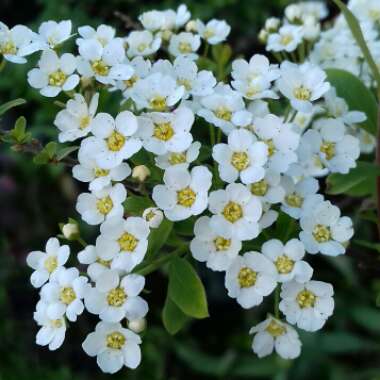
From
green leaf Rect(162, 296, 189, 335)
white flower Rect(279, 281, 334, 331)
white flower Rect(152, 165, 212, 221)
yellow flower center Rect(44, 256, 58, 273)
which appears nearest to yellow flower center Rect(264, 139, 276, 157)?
white flower Rect(152, 165, 212, 221)

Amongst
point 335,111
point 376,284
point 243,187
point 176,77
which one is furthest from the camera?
point 376,284

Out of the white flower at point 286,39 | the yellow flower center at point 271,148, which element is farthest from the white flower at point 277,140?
the white flower at point 286,39

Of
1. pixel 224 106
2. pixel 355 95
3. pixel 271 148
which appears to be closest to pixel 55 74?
pixel 224 106

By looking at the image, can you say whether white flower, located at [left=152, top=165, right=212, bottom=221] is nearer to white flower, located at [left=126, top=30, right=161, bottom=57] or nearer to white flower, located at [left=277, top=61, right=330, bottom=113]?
white flower, located at [left=277, top=61, right=330, bottom=113]

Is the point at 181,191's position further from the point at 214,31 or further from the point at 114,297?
the point at 214,31

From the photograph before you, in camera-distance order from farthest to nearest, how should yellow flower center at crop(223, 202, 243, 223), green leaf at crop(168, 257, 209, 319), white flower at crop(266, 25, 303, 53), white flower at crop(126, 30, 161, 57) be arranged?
1. white flower at crop(266, 25, 303, 53)
2. white flower at crop(126, 30, 161, 57)
3. green leaf at crop(168, 257, 209, 319)
4. yellow flower center at crop(223, 202, 243, 223)

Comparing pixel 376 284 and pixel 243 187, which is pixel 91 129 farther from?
pixel 376 284

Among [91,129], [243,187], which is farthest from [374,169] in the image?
[91,129]

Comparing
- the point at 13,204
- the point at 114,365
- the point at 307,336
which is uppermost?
the point at 114,365
